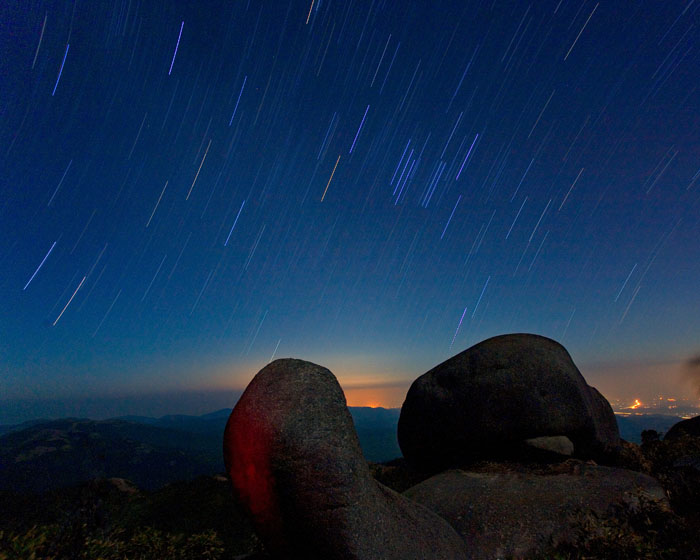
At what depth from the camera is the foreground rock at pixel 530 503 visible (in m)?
7.25

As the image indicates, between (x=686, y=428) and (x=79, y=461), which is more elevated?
(x=686, y=428)

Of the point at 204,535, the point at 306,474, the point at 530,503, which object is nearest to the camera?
the point at 306,474

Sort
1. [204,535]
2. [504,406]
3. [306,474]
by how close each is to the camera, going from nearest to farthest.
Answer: [306,474]
[204,535]
[504,406]

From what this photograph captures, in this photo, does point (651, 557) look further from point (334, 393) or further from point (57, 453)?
point (57, 453)

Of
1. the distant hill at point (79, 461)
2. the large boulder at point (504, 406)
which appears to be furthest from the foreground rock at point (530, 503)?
the distant hill at point (79, 461)

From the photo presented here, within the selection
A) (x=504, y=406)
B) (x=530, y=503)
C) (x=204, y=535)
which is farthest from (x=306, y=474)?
(x=504, y=406)

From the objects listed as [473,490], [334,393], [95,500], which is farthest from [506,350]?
[95,500]

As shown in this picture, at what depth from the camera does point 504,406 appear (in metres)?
11.8

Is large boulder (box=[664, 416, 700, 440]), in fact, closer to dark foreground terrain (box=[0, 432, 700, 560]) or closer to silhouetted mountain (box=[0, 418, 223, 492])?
dark foreground terrain (box=[0, 432, 700, 560])

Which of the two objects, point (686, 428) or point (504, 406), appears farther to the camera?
point (686, 428)

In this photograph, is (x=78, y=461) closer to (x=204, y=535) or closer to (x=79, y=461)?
(x=79, y=461)

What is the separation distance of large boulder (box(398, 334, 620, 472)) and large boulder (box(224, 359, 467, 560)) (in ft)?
23.2

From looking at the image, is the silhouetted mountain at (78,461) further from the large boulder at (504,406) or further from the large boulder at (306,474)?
the large boulder at (306,474)

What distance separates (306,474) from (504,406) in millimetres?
8966
